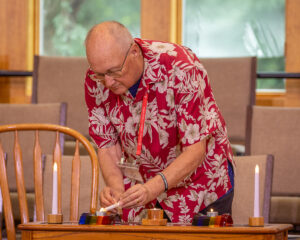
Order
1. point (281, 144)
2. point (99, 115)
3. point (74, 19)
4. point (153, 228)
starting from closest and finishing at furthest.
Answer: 1. point (153, 228)
2. point (99, 115)
3. point (281, 144)
4. point (74, 19)

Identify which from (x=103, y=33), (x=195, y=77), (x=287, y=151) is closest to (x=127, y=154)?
(x=195, y=77)

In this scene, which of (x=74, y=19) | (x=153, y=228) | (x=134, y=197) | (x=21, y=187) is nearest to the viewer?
(x=153, y=228)

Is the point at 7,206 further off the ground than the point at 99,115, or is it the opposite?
the point at 99,115

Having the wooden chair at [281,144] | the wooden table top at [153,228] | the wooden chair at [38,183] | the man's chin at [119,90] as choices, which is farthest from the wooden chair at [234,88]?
the wooden table top at [153,228]

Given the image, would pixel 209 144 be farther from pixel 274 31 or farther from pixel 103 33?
pixel 274 31

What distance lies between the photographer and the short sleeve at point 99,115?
170 cm

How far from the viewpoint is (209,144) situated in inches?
67.0

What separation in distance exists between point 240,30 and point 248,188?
6.54 ft

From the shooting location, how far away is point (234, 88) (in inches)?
123

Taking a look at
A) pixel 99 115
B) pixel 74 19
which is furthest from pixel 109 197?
pixel 74 19

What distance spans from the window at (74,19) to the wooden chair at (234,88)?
3.42 feet

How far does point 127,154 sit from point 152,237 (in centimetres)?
56

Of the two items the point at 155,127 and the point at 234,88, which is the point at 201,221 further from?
the point at 234,88

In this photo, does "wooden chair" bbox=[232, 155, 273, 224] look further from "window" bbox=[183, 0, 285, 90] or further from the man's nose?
"window" bbox=[183, 0, 285, 90]
